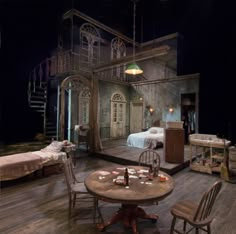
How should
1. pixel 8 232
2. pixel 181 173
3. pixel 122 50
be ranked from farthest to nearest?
pixel 122 50 < pixel 181 173 < pixel 8 232

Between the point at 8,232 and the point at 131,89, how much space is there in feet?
29.8

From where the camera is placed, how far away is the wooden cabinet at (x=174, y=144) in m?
5.27

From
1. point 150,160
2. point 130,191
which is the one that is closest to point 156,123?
point 150,160

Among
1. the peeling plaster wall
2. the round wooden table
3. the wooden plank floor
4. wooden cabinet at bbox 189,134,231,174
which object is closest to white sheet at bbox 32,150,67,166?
the wooden plank floor

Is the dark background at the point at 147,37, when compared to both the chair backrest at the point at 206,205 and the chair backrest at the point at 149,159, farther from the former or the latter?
the chair backrest at the point at 206,205

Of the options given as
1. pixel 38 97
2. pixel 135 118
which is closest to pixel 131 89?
pixel 135 118

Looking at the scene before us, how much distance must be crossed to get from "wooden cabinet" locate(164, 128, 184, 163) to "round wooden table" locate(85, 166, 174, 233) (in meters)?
2.64

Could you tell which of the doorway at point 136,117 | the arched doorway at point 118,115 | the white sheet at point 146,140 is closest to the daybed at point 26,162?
the white sheet at point 146,140

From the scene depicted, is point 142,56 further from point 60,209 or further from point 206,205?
point 60,209

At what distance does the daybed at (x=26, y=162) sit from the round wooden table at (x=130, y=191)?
2.23 metres

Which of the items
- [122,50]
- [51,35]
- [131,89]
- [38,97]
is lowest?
[38,97]

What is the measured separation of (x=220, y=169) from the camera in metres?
4.65

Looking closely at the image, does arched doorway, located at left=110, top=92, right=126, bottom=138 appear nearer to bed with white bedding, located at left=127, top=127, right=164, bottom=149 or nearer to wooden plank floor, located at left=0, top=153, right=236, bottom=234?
bed with white bedding, located at left=127, top=127, right=164, bottom=149

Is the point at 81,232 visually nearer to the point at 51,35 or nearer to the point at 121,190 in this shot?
the point at 121,190
